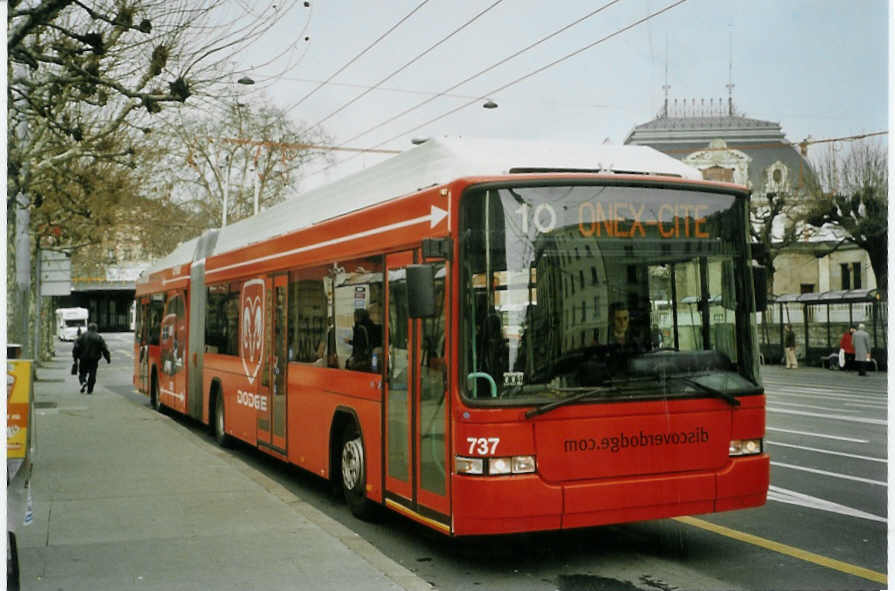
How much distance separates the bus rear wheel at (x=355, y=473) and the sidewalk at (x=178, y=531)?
0.33m

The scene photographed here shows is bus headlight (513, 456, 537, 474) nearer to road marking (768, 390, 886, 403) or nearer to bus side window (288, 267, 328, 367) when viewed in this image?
bus side window (288, 267, 328, 367)

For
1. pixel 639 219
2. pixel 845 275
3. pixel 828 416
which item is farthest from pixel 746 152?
pixel 639 219

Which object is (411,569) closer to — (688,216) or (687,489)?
(687,489)

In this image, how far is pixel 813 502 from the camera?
29.8 ft

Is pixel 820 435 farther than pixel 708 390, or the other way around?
pixel 820 435

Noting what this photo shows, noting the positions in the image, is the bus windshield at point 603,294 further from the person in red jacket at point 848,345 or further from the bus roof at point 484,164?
the person in red jacket at point 848,345

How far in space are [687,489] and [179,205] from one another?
44.7 metres

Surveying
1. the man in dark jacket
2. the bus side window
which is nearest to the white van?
the man in dark jacket

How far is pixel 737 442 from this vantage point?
7.01 m

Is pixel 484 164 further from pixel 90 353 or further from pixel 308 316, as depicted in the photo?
pixel 90 353

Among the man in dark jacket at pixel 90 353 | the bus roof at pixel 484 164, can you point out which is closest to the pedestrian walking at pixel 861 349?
the man in dark jacket at pixel 90 353

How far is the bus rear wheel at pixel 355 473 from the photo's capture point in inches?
330

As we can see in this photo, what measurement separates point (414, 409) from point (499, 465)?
1046 mm

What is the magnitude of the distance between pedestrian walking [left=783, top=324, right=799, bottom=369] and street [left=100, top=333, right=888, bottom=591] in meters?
24.6
